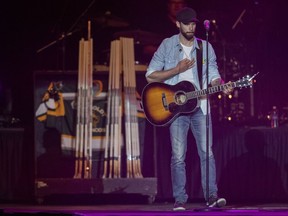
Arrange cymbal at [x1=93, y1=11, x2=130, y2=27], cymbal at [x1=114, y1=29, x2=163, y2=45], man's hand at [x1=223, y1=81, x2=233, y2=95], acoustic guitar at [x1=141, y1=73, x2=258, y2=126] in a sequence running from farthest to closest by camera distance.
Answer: cymbal at [x1=93, y1=11, x2=130, y2=27]
cymbal at [x1=114, y1=29, x2=163, y2=45]
acoustic guitar at [x1=141, y1=73, x2=258, y2=126]
man's hand at [x1=223, y1=81, x2=233, y2=95]

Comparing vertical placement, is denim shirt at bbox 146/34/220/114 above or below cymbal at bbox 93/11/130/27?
below

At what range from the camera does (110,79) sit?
36.6 feet

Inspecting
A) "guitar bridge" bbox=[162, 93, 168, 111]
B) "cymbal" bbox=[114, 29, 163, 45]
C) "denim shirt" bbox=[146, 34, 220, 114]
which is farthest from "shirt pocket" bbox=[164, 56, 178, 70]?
"cymbal" bbox=[114, 29, 163, 45]

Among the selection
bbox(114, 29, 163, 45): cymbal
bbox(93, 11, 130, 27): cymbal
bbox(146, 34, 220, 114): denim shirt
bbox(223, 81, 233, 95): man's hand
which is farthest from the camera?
bbox(93, 11, 130, 27): cymbal

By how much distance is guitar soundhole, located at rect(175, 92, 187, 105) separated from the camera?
29.7 feet

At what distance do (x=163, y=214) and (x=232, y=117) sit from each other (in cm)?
438

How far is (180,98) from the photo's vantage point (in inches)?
358

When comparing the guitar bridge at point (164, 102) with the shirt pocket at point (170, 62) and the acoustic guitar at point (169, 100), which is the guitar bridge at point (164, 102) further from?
the shirt pocket at point (170, 62)

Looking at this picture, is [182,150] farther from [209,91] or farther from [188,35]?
[188,35]

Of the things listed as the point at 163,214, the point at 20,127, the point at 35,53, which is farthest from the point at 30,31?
the point at 163,214

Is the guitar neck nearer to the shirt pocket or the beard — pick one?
the shirt pocket

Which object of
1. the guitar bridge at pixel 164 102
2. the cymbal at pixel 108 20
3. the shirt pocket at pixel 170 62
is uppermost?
the cymbal at pixel 108 20

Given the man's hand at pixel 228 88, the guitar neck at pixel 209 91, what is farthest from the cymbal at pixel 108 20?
the man's hand at pixel 228 88

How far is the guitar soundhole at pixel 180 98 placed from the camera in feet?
29.7
